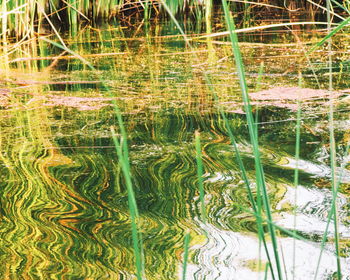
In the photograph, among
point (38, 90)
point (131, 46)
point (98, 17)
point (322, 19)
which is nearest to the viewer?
point (38, 90)

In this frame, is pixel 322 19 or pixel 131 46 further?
pixel 322 19

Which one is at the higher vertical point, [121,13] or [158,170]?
[121,13]

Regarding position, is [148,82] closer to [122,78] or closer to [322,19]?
[122,78]

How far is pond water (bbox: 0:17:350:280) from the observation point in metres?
1.03

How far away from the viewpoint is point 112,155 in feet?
5.08

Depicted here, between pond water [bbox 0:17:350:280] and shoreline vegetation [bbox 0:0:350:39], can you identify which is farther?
shoreline vegetation [bbox 0:0:350:39]

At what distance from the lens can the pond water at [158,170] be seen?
1.03 m

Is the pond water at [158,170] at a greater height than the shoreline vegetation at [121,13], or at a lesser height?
lesser

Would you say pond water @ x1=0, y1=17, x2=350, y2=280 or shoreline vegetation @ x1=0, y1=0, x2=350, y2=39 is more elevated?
shoreline vegetation @ x1=0, y1=0, x2=350, y2=39

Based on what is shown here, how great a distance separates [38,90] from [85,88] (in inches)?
6.4

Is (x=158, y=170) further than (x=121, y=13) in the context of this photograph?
No

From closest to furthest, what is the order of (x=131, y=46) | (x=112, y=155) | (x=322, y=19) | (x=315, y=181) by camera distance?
(x=315, y=181) < (x=112, y=155) < (x=131, y=46) < (x=322, y=19)

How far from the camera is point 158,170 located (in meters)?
1.44

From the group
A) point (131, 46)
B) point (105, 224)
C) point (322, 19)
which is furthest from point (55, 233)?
point (322, 19)
